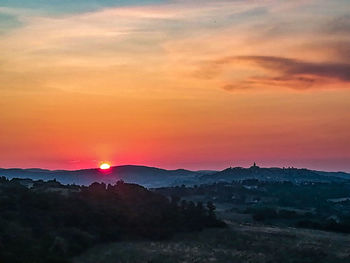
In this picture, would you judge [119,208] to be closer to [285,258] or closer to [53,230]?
[53,230]

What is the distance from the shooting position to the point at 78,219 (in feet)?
245

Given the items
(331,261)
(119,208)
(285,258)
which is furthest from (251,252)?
(119,208)

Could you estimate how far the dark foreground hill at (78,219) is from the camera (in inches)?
2410

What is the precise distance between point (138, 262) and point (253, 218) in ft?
198

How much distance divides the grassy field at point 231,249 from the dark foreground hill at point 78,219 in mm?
2552

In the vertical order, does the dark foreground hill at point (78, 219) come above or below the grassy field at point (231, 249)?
above

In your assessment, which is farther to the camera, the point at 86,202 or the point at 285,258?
the point at 86,202

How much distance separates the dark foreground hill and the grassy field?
2.55 meters

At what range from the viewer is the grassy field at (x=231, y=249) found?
62531 millimetres

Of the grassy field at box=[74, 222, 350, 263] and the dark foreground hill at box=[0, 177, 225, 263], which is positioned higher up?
the dark foreground hill at box=[0, 177, 225, 263]

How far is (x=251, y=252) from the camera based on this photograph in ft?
222

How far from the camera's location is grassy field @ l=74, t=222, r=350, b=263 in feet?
205

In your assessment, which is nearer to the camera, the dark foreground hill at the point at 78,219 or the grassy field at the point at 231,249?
the dark foreground hill at the point at 78,219

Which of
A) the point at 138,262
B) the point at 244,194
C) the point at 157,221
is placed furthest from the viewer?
the point at 244,194
